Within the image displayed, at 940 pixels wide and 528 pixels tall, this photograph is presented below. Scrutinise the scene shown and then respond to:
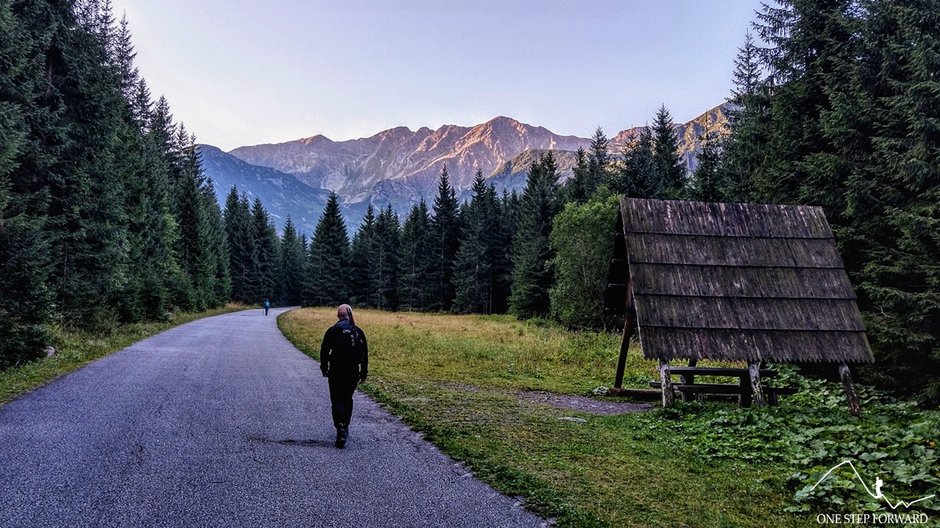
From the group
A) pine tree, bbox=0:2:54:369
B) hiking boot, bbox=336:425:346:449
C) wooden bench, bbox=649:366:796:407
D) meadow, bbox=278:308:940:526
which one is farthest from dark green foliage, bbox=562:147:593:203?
hiking boot, bbox=336:425:346:449

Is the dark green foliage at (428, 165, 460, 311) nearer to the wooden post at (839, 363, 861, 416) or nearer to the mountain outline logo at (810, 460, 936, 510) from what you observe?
the wooden post at (839, 363, 861, 416)

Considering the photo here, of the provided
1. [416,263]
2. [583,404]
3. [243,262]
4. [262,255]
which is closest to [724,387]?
[583,404]

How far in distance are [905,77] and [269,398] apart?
20.0 metres

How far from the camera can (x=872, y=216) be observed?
15523mm

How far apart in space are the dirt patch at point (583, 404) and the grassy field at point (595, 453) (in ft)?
1.79

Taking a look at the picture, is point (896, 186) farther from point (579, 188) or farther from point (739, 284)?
point (579, 188)

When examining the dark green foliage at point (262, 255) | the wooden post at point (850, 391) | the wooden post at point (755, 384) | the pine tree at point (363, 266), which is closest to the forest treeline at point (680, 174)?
the wooden post at point (850, 391)

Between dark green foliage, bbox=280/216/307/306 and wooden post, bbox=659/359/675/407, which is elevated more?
dark green foliage, bbox=280/216/307/306

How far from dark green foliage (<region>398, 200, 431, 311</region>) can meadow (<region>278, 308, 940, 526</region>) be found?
176ft

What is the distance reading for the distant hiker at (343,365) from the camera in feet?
25.6

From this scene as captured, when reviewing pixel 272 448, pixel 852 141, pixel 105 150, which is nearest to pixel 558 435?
pixel 272 448

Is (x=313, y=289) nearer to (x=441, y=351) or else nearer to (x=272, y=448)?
(x=441, y=351)

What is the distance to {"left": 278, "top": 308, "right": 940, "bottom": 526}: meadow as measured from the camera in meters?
5.61

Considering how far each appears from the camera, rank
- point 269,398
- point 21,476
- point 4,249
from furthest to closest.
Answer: point 4,249 < point 269,398 < point 21,476
